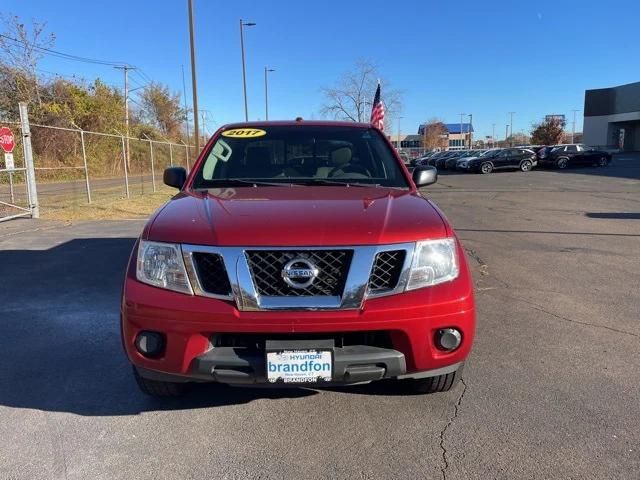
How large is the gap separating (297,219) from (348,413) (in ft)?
4.02

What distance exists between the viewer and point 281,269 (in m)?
2.64

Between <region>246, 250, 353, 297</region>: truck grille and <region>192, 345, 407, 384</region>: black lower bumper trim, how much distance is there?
311mm

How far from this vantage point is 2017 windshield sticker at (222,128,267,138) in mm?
4461

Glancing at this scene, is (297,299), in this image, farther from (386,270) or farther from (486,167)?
(486,167)

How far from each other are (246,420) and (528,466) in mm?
1540

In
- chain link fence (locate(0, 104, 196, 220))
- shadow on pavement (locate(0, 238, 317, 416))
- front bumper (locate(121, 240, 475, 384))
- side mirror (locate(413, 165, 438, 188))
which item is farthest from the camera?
chain link fence (locate(0, 104, 196, 220))

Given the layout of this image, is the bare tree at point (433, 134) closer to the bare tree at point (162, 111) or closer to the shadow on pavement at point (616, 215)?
the bare tree at point (162, 111)

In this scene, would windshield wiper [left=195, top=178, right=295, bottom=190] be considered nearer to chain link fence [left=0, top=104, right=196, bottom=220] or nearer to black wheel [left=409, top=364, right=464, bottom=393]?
black wheel [left=409, top=364, right=464, bottom=393]

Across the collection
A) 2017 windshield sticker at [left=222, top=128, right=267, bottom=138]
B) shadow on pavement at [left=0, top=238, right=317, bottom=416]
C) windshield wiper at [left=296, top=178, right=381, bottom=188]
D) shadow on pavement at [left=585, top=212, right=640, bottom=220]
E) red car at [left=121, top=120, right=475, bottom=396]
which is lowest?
shadow on pavement at [left=585, top=212, right=640, bottom=220]

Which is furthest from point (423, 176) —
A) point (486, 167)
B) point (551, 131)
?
point (551, 131)

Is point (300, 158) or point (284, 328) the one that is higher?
point (300, 158)

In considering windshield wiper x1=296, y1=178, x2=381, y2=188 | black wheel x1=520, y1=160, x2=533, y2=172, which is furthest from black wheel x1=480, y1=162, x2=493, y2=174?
windshield wiper x1=296, y1=178, x2=381, y2=188

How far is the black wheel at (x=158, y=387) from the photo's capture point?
3.06 m

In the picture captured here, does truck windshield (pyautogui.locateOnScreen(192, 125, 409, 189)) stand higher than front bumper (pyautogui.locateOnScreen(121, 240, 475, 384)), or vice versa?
truck windshield (pyautogui.locateOnScreen(192, 125, 409, 189))
